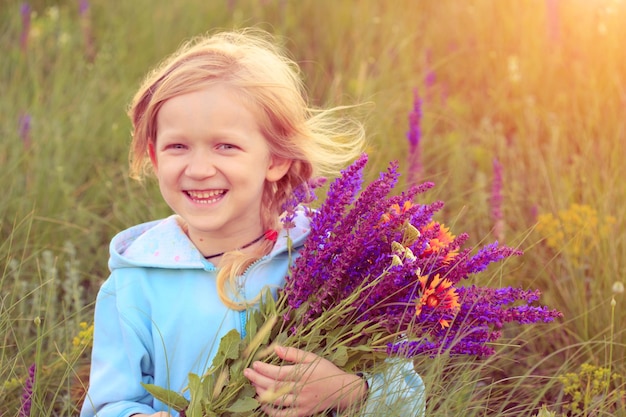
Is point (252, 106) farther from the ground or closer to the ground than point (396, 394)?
farther from the ground

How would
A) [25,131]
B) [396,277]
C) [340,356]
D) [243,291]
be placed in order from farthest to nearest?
[25,131] < [243,291] < [340,356] < [396,277]

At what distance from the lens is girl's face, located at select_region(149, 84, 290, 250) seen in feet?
Result: 7.20

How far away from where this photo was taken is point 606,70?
4137 millimetres

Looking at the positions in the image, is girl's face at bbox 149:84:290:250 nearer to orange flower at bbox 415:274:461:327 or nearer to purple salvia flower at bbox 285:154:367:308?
purple salvia flower at bbox 285:154:367:308

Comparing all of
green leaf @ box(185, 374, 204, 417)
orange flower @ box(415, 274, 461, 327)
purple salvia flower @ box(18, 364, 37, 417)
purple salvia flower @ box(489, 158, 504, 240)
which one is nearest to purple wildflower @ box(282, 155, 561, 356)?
orange flower @ box(415, 274, 461, 327)

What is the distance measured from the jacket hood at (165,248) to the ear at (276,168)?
0.49 ft

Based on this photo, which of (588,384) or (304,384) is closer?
(304,384)

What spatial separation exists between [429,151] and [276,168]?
1.54 m

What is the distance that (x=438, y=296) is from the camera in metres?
1.96

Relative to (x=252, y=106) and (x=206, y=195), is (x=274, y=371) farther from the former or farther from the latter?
(x=252, y=106)

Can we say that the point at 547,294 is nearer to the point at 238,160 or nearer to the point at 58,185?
the point at 238,160

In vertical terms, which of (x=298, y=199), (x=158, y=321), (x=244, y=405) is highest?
(x=298, y=199)

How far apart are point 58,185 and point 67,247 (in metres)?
0.44

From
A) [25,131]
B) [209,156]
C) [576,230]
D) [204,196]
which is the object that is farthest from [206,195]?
[25,131]
